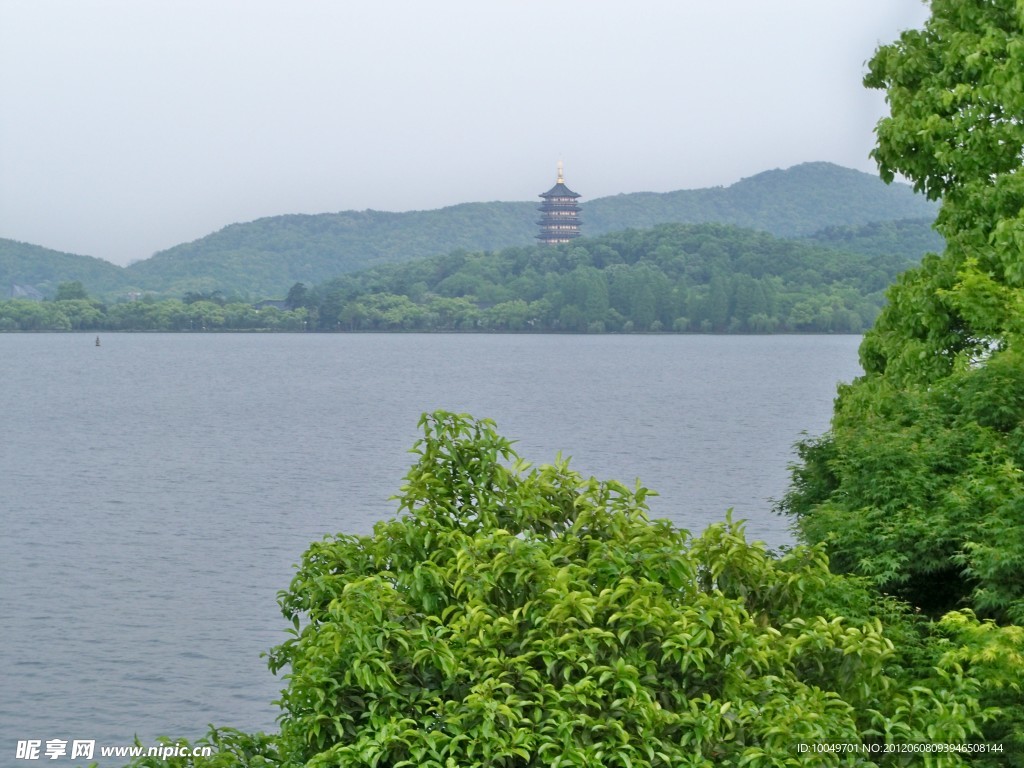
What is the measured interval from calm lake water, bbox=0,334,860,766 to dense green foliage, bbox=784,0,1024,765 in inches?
399

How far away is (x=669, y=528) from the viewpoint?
27.0 feet

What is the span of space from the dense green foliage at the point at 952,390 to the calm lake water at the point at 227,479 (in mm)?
10140

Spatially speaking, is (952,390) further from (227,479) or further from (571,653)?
(227,479)

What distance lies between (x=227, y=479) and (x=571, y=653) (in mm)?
42291

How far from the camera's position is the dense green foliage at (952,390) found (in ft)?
31.5

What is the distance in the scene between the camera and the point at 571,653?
713 centimetres

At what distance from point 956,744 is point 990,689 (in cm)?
78

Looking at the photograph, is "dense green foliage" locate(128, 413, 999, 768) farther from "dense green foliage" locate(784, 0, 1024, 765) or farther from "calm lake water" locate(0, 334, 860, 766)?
"calm lake water" locate(0, 334, 860, 766)

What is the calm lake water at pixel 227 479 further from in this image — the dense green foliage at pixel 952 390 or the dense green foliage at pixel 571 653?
the dense green foliage at pixel 571 653

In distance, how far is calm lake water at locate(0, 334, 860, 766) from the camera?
22328mm

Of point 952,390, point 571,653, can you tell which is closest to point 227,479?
point 952,390

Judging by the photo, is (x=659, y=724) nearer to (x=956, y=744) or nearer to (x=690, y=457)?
(x=956, y=744)

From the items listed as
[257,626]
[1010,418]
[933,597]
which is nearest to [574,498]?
[933,597]

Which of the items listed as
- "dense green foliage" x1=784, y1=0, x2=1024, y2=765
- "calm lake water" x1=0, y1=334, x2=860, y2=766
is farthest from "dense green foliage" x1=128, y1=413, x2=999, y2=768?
"calm lake water" x1=0, y1=334, x2=860, y2=766
